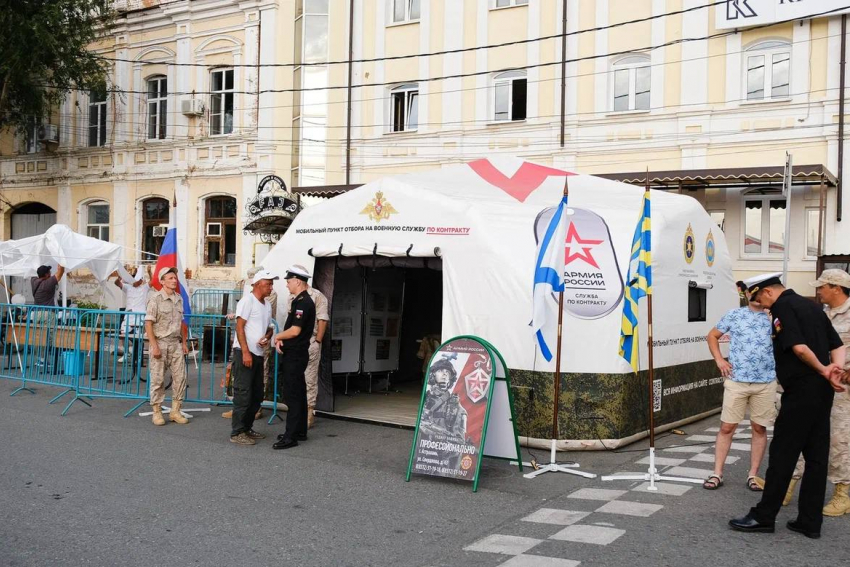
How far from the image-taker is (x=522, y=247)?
9.62m

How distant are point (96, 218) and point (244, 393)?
20.6 meters

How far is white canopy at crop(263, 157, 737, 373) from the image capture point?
30.3 feet

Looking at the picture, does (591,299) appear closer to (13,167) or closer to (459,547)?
(459,547)

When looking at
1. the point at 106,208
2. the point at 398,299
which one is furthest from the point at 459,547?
the point at 106,208

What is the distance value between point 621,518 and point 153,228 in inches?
882

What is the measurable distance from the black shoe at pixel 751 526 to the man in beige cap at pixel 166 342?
269 inches

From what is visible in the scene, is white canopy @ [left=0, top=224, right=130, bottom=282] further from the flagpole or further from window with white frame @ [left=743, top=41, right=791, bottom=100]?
window with white frame @ [left=743, top=41, right=791, bottom=100]

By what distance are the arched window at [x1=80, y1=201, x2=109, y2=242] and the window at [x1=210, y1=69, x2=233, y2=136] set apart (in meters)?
5.06

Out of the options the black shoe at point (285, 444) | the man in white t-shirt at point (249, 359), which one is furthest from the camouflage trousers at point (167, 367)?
the black shoe at point (285, 444)

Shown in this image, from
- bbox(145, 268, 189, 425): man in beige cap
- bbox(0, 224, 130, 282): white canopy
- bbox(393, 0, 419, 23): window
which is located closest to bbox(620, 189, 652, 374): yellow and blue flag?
bbox(145, 268, 189, 425): man in beige cap

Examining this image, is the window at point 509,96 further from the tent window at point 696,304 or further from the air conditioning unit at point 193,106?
the tent window at point 696,304

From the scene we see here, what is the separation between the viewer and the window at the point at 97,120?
2727 cm

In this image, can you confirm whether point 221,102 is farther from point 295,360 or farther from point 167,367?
point 295,360

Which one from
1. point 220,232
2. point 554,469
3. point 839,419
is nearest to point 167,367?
point 554,469
